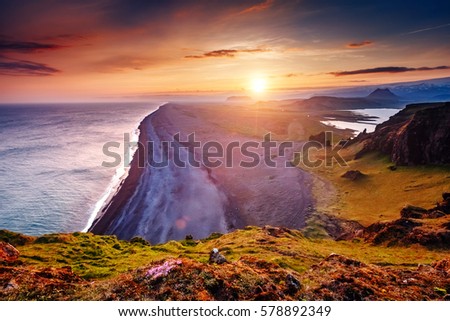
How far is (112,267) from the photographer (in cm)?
1705

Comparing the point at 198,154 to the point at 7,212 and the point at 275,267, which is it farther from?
the point at 275,267

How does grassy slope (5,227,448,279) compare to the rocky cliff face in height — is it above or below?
below

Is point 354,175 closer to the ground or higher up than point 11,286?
closer to the ground

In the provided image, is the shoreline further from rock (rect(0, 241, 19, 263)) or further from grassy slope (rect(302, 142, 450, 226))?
grassy slope (rect(302, 142, 450, 226))

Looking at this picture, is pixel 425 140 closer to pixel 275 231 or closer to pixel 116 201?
pixel 275 231

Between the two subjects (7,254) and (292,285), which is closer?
(292,285)

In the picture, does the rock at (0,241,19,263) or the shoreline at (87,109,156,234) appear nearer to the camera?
the rock at (0,241,19,263)

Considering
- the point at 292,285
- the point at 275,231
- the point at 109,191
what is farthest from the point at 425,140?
the point at 109,191

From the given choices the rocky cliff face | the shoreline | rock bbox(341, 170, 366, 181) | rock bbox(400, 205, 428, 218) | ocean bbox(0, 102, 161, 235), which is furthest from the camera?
rock bbox(341, 170, 366, 181)

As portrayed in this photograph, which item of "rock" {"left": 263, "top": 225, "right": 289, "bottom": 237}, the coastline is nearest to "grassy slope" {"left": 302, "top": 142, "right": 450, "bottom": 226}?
the coastline

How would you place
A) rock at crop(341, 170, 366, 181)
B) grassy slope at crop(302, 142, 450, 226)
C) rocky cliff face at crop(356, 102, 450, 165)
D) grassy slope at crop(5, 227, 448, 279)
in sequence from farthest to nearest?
rock at crop(341, 170, 366, 181)
rocky cliff face at crop(356, 102, 450, 165)
grassy slope at crop(302, 142, 450, 226)
grassy slope at crop(5, 227, 448, 279)

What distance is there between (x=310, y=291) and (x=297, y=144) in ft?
293

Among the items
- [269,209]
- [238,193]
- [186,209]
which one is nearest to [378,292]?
[269,209]
